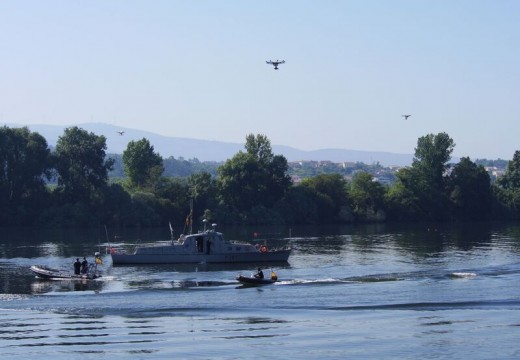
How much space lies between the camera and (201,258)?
330 feet

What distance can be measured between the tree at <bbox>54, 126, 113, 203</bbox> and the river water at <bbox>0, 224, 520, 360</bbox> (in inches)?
2450

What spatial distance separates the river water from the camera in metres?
55.7

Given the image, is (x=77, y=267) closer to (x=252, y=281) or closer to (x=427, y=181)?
(x=252, y=281)

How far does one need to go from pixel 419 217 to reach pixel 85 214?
63.3m

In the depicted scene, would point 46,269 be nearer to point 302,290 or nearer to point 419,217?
point 302,290

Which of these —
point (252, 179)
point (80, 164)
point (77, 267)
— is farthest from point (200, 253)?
point (252, 179)

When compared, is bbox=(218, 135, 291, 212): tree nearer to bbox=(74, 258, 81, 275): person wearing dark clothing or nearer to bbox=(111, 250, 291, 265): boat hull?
bbox=(111, 250, 291, 265): boat hull

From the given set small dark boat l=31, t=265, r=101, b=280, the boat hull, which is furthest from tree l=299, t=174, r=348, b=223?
small dark boat l=31, t=265, r=101, b=280

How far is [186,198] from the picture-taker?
17538 cm

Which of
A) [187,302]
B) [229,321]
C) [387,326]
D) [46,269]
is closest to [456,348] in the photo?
[387,326]

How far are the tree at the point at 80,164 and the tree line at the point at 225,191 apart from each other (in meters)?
0.17

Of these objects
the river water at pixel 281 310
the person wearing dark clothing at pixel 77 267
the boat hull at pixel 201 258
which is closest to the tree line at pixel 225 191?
the river water at pixel 281 310

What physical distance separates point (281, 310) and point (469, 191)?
131 metres

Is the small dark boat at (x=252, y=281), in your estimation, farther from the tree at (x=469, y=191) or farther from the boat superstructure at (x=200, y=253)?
the tree at (x=469, y=191)
